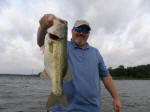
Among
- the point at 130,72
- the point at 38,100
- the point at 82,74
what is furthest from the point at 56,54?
the point at 130,72

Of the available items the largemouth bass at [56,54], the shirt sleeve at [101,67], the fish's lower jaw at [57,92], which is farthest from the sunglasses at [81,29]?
the fish's lower jaw at [57,92]

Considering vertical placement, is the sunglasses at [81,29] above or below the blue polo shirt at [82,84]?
above

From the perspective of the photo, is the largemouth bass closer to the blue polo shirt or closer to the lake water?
the blue polo shirt

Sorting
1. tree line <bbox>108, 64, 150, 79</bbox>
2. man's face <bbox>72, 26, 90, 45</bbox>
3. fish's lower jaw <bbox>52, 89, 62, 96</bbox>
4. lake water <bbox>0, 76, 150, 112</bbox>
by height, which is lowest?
lake water <bbox>0, 76, 150, 112</bbox>

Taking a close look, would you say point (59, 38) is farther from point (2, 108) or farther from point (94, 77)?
point (2, 108)

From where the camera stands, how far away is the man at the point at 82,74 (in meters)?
3.69

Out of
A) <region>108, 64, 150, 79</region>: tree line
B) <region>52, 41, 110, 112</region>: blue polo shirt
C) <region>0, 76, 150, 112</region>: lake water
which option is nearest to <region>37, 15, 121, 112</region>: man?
<region>52, 41, 110, 112</region>: blue polo shirt

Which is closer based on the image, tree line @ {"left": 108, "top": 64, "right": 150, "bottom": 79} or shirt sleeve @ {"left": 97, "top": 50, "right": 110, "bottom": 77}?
shirt sleeve @ {"left": 97, "top": 50, "right": 110, "bottom": 77}

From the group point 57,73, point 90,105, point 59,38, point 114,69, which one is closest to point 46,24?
point 59,38

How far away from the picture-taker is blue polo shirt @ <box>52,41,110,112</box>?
145 inches

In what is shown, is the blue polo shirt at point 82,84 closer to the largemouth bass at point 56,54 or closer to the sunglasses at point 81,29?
the sunglasses at point 81,29

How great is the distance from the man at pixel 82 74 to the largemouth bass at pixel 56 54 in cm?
87

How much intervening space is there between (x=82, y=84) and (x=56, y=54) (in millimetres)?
1274

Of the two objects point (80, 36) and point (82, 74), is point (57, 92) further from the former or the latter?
point (80, 36)
